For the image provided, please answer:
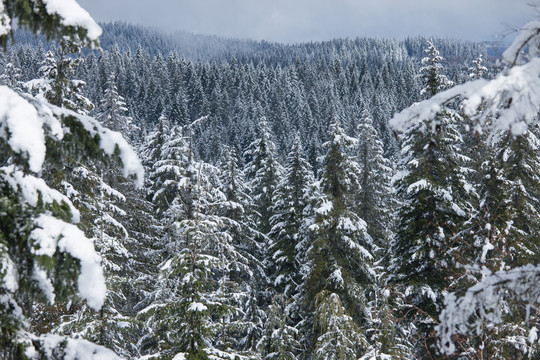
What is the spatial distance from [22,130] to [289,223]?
838 inches

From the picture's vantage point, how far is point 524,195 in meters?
15.8

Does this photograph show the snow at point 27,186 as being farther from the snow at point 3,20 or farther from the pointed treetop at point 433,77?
the pointed treetop at point 433,77

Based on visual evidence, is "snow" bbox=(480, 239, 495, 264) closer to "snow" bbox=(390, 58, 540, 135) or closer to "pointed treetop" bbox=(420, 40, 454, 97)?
"snow" bbox=(390, 58, 540, 135)

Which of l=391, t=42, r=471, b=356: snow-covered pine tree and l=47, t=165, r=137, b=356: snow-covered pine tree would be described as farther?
l=391, t=42, r=471, b=356: snow-covered pine tree

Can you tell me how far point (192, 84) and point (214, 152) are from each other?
39193 mm

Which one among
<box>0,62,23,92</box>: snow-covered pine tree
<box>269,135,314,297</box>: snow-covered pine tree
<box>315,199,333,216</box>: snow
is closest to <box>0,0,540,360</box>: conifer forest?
<box>269,135,314,297</box>: snow-covered pine tree

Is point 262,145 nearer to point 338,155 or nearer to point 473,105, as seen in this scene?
point 338,155

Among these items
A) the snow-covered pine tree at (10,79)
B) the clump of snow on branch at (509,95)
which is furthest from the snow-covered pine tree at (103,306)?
the snow-covered pine tree at (10,79)

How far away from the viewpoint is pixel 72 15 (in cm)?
334

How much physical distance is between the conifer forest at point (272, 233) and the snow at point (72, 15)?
1 centimetres

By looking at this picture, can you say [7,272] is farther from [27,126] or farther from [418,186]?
[418,186]

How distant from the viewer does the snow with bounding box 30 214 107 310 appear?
292cm

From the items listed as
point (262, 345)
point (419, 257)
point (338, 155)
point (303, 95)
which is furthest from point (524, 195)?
point (303, 95)

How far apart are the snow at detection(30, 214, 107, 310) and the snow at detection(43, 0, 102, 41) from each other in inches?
64.7
